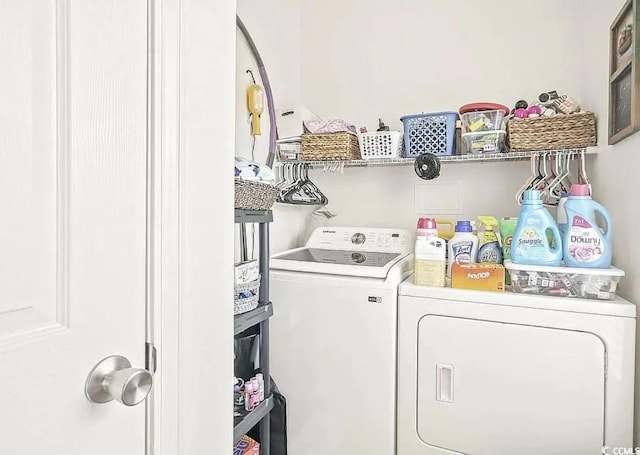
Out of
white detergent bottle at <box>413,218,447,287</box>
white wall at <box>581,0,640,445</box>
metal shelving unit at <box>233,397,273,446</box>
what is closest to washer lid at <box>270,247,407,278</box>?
white detergent bottle at <box>413,218,447,287</box>

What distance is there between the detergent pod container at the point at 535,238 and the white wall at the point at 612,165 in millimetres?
229

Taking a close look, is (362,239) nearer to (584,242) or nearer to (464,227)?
(464,227)

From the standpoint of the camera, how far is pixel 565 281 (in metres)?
1.45

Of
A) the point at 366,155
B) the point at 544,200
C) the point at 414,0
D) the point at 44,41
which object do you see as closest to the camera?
the point at 44,41

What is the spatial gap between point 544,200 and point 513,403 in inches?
36.6

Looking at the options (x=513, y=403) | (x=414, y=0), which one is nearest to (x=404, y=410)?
(x=513, y=403)

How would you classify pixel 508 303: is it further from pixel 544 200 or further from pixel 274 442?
pixel 274 442

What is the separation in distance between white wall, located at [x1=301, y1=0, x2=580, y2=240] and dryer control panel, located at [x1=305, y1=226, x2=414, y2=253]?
17 cm

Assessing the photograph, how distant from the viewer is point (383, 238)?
2.13 metres

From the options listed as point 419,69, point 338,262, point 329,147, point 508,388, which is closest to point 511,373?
point 508,388

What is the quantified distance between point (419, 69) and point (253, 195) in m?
1.32

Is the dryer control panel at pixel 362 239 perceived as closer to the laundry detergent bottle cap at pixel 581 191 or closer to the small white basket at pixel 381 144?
the small white basket at pixel 381 144

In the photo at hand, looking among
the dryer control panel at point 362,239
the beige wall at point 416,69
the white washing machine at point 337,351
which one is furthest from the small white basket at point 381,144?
the white washing machine at point 337,351

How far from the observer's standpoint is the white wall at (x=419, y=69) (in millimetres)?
1984
